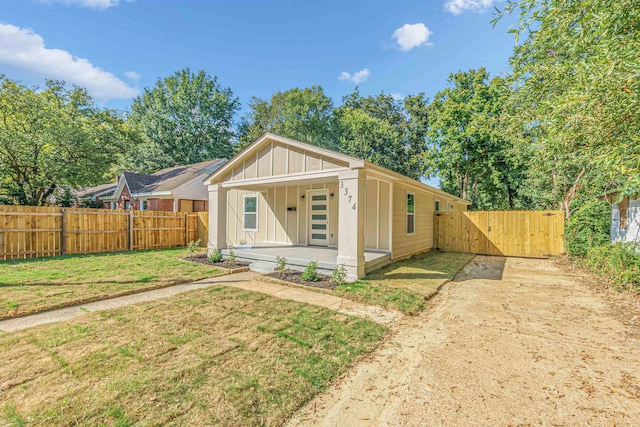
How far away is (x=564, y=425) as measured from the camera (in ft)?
6.98

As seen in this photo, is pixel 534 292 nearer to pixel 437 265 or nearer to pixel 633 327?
pixel 633 327

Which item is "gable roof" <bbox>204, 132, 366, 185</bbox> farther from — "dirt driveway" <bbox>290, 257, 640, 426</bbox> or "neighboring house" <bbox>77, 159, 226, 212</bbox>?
"neighboring house" <bbox>77, 159, 226, 212</bbox>

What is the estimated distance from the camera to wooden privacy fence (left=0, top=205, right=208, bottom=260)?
29.9ft

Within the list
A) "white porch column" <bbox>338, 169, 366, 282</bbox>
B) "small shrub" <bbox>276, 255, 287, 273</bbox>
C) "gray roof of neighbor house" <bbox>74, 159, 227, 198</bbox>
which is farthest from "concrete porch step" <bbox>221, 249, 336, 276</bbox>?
→ "gray roof of neighbor house" <bbox>74, 159, 227, 198</bbox>

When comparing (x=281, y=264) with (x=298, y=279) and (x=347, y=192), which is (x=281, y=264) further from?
(x=347, y=192)

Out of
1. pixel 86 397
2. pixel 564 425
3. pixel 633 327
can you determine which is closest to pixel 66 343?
pixel 86 397

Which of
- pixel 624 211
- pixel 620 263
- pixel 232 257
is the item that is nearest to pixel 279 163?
pixel 232 257

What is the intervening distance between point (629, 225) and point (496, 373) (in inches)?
290

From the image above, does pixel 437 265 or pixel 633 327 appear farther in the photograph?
pixel 437 265

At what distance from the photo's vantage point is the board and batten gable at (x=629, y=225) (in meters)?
6.74

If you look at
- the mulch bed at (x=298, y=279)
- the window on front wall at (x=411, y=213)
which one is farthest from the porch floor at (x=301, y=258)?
the window on front wall at (x=411, y=213)

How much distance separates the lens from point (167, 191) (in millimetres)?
16203

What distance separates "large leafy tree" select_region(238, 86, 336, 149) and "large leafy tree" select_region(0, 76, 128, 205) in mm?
14615

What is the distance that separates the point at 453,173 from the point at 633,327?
1664cm
